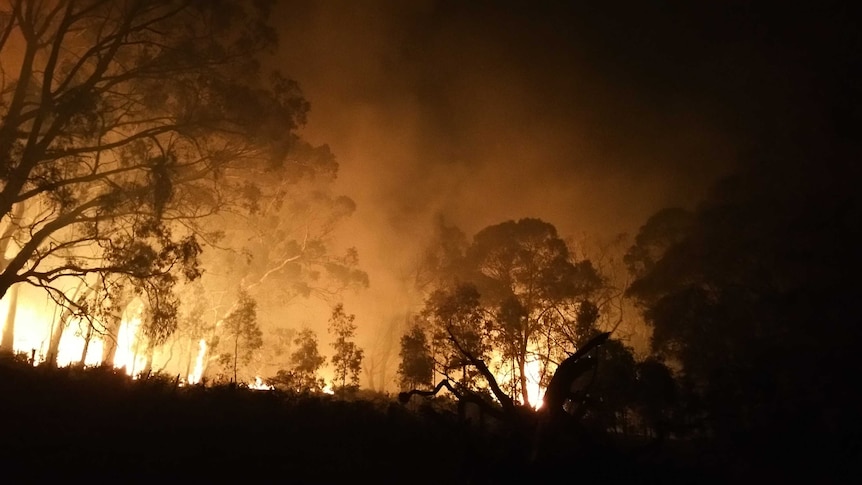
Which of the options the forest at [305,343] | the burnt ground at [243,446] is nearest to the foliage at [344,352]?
the forest at [305,343]

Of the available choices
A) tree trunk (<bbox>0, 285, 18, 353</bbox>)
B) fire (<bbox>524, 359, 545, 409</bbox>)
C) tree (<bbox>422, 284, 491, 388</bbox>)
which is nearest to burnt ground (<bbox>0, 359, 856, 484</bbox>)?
tree (<bbox>422, 284, 491, 388</bbox>)

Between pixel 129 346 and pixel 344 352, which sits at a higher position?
pixel 129 346

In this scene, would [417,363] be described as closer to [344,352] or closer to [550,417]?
[344,352]

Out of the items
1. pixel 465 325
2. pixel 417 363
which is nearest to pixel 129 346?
pixel 417 363

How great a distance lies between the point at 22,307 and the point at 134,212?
20763mm

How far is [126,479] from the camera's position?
598 cm

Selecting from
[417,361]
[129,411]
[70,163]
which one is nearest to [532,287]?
[417,361]

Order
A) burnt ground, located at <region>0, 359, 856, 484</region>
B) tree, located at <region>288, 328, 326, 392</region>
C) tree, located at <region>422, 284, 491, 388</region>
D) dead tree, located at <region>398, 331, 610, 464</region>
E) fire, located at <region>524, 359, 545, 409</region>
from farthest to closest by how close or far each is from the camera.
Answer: fire, located at <region>524, 359, 545, 409</region>
tree, located at <region>422, 284, 491, 388</region>
tree, located at <region>288, 328, 326, 392</region>
dead tree, located at <region>398, 331, 610, 464</region>
burnt ground, located at <region>0, 359, 856, 484</region>

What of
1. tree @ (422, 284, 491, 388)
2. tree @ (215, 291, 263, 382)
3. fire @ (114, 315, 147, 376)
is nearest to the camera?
tree @ (422, 284, 491, 388)

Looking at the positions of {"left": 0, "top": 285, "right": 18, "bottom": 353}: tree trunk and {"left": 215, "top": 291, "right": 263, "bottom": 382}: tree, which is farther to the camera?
{"left": 215, "top": 291, "right": 263, "bottom": 382}: tree

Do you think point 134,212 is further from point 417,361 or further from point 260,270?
point 260,270

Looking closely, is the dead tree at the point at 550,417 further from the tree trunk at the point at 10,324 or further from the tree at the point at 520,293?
the tree trunk at the point at 10,324

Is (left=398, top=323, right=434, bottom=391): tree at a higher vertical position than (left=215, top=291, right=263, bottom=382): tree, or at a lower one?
lower

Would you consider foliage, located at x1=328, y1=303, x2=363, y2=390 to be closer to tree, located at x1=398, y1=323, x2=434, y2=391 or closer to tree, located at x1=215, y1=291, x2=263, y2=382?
tree, located at x1=398, y1=323, x2=434, y2=391
